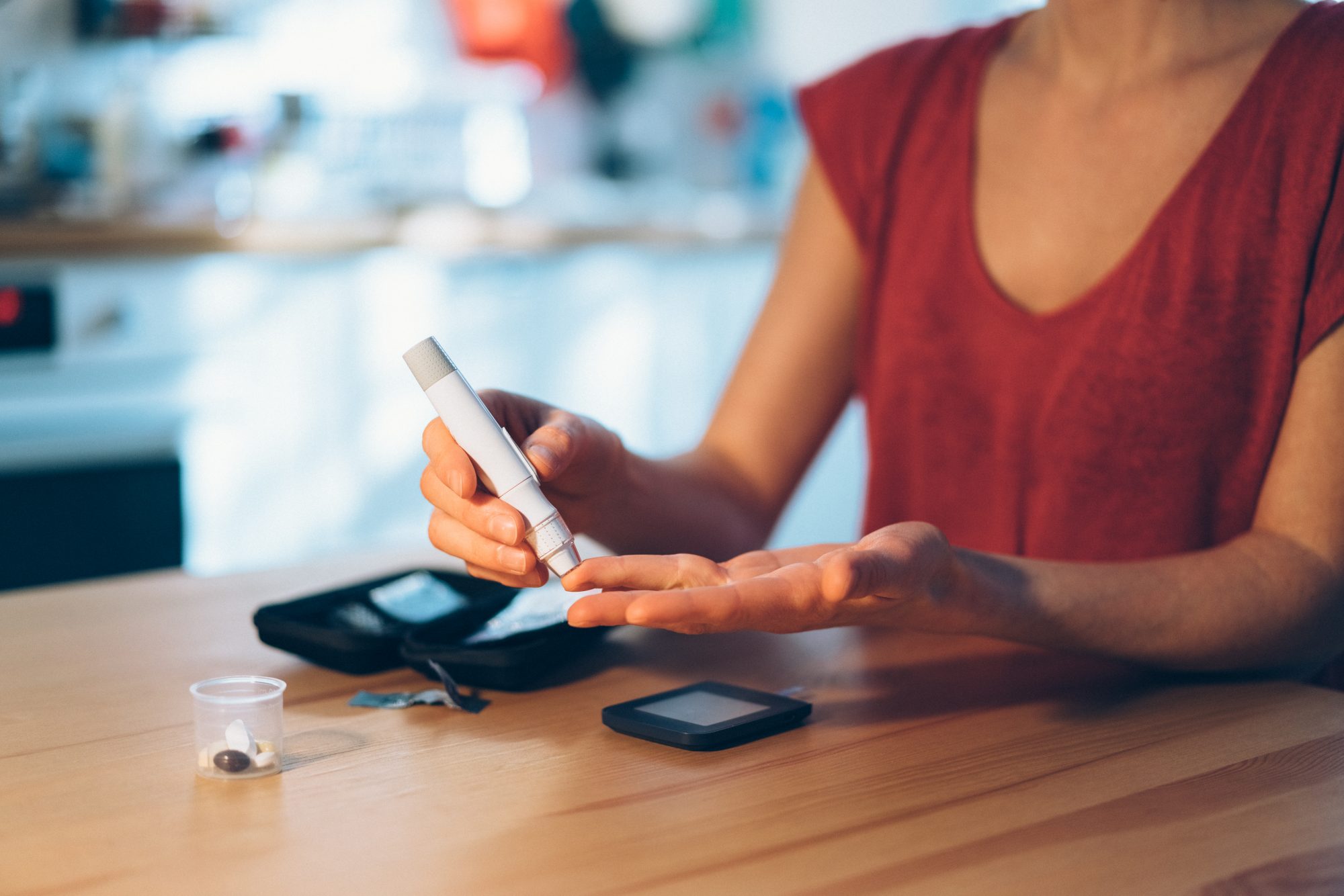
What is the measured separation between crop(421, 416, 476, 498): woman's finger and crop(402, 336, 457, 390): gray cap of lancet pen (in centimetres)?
2

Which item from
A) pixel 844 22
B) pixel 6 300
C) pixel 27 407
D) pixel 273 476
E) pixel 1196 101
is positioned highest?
pixel 844 22

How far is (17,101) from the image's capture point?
2.47m

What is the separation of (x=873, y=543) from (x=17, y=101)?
2.36 meters

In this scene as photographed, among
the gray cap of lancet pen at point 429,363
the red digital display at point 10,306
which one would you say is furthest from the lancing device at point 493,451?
the red digital display at point 10,306

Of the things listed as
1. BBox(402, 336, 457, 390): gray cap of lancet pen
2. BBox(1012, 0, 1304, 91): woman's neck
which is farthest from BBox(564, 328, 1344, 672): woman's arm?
BBox(1012, 0, 1304, 91): woman's neck

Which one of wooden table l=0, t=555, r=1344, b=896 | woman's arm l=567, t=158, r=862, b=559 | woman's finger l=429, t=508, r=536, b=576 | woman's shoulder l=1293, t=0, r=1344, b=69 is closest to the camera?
wooden table l=0, t=555, r=1344, b=896

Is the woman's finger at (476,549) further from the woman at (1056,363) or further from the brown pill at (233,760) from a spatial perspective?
the brown pill at (233,760)

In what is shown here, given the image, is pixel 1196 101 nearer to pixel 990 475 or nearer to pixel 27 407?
pixel 990 475

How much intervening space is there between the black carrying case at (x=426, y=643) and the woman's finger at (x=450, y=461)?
0.09m

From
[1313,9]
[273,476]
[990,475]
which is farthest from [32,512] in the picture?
[1313,9]

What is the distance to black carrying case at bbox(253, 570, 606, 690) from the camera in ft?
2.39

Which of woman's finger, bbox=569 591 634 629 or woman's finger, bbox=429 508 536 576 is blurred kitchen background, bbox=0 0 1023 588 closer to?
woman's finger, bbox=429 508 536 576

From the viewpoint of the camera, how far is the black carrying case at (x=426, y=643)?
729 mm

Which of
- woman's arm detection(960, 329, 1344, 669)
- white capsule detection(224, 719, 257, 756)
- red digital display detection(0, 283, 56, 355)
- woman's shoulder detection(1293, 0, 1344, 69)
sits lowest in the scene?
white capsule detection(224, 719, 257, 756)
